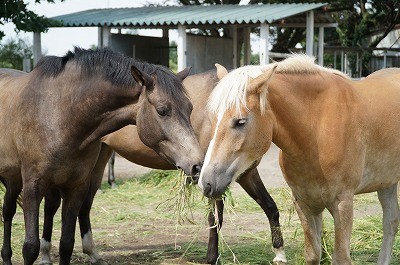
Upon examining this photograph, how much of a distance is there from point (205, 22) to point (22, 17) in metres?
3.45

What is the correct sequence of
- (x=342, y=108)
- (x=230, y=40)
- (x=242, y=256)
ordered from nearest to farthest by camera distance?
(x=342, y=108), (x=242, y=256), (x=230, y=40)

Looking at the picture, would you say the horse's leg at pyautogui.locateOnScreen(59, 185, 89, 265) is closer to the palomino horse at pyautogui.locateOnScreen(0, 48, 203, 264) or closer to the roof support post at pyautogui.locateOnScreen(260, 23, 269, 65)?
the palomino horse at pyautogui.locateOnScreen(0, 48, 203, 264)

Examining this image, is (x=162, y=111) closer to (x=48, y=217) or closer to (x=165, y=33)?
(x=48, y=217)

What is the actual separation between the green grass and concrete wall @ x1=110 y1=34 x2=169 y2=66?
6.06 m

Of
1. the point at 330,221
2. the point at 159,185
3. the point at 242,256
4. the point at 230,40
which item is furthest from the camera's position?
the point at 230,40

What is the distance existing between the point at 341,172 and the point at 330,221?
3.18 metres

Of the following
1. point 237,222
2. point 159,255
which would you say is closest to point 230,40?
point 237,222

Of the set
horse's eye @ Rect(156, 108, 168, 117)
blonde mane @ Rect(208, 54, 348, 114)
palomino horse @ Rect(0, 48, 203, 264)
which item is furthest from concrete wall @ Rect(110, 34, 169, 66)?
blonde mane @ Rect(208, 54, 348, 114)

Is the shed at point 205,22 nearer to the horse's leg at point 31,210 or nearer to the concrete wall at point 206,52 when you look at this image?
the concrete wall at point 206,52

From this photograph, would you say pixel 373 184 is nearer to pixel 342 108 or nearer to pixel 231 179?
pixel 342 108

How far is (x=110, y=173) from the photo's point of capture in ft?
36.1

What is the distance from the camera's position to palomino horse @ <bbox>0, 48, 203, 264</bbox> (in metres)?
5.02

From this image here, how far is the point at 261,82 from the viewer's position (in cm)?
447

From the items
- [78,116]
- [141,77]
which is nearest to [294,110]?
[141,77]
